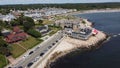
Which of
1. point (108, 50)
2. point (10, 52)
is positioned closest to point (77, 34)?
point (108, 50)

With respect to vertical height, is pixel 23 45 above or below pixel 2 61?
below

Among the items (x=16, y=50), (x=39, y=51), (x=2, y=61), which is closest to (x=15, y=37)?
(x=16, y=50)

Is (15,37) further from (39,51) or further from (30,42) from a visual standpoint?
(39,51)

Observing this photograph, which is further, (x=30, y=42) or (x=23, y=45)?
(x=30, y=42)

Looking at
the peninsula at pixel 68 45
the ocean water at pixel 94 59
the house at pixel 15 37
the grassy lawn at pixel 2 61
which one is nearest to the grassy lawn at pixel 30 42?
the house at pixel 15 37

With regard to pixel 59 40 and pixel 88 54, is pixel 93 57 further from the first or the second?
pixel 59 40

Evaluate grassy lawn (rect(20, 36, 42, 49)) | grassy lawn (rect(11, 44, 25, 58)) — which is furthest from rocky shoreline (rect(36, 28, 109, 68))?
grassy lawn (rect(11, 44, 25, 58))
